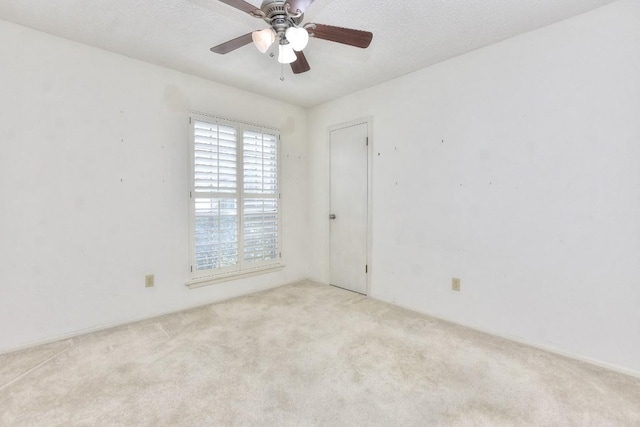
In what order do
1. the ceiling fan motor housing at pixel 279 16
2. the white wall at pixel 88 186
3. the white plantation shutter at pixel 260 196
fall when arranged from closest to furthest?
1. the ceiling fan motor housing at pixel 279 16
2. the white wall at pixel 88 186
3. the white plantation shutter at pixel 260 196

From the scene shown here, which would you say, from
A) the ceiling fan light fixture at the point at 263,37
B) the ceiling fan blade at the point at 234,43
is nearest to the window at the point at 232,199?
the ceiling fan blade at the point at 234,43

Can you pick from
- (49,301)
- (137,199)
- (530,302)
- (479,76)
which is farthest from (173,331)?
(479,76)

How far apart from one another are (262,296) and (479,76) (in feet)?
10.3

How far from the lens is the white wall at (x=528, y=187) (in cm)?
198

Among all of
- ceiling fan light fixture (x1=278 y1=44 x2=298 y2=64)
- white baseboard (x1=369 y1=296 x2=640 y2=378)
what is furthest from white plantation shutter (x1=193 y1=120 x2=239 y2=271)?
→ white baseboard (x1=369 y1=296 x2=640 y2=378)

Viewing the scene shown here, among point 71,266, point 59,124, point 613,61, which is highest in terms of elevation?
point 613,61

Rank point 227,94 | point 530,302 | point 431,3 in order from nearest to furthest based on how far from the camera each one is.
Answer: point 431,3
point 530,302
point 227,94

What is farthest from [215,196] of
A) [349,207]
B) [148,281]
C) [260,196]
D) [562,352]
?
[562,352]

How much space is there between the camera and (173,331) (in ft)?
8.45

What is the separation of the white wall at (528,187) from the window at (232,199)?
1.43 meters

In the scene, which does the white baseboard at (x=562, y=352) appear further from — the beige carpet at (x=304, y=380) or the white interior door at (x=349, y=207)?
the white interior door at (x=349, y=207)

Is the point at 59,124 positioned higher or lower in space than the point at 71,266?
higher

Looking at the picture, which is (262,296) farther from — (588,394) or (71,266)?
(588,394)

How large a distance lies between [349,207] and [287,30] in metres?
2.27
